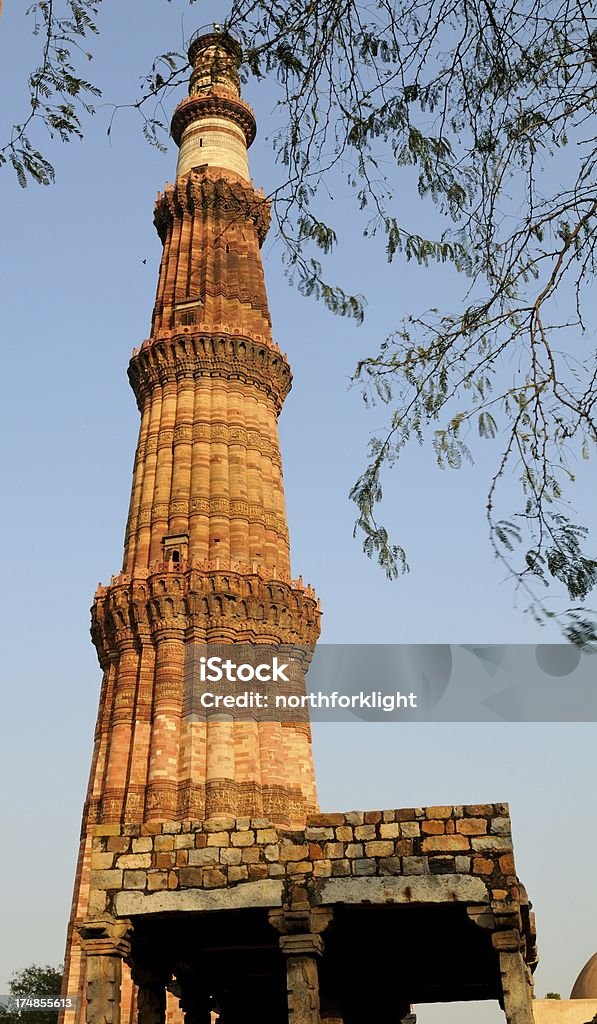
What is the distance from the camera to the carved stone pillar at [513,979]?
402 inches

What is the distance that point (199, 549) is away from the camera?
86.7 feet

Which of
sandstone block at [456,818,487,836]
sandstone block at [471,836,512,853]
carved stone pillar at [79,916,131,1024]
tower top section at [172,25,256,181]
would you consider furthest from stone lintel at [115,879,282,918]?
tower top section at [172,25,256,181]

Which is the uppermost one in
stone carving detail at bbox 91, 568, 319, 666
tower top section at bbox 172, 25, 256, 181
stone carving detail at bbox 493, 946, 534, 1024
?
tower top section at bbox 172, 25, 256, 181

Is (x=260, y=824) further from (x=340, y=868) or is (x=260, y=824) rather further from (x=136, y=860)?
(x=136, y=860)

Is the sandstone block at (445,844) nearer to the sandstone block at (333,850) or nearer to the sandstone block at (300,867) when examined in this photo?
the sandstone block at (333,850)

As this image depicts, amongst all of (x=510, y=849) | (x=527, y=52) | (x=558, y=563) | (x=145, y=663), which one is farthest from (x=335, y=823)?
(x=145, y=663)

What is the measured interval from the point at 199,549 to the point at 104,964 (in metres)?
15.9

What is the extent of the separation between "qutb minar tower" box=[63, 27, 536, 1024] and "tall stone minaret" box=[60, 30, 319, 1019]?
0.06 meters

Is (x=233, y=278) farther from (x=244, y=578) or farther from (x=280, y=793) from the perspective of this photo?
(x=280, y=793)

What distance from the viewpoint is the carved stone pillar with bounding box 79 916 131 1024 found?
35.8ft

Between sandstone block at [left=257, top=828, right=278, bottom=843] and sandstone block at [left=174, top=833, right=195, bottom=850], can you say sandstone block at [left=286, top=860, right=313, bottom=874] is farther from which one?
sandstone block at [left=174, top=833, right=195, bottom=850]

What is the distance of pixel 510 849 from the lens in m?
10.9

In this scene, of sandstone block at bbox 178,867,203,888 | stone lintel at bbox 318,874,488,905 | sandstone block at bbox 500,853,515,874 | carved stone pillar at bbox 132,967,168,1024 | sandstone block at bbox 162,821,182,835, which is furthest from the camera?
carved stone pillar at bbox 132,967,168,1024

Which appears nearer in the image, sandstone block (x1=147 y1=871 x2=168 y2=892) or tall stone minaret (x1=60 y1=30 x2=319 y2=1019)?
sandstone block (x1=147 y1=871 x2=168 y2=892)
